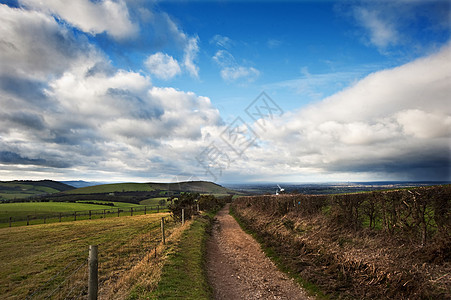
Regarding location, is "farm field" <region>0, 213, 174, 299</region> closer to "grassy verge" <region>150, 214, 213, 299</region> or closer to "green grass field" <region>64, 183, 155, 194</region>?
"grassy verge" <region>150, 214, 213, 299</region>

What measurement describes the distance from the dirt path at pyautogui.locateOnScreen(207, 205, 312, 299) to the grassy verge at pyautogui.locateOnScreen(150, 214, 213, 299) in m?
0.53

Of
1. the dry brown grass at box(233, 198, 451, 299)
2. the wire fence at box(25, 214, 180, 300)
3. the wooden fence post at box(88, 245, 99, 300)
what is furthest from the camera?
the wire fence at box(25, 214, 180, 300)

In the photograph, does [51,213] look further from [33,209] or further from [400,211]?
[400,211]

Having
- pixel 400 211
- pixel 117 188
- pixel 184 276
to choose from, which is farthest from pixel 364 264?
pixel 117 188

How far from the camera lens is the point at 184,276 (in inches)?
350

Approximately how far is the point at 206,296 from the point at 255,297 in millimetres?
1816

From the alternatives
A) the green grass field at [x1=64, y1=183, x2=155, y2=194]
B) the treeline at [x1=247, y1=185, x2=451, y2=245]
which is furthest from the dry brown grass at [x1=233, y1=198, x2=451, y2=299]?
the green grass field at [x1=64, y1=183, x2=155, y2=194]

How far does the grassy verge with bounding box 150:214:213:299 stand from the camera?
24.0 feet

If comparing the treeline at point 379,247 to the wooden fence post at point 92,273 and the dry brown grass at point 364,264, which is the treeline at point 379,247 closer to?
the dry brown grass at point 364,264

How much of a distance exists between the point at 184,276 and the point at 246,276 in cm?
284

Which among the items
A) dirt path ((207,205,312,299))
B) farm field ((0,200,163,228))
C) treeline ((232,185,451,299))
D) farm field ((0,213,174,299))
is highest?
treeline ((232,185,451,299))

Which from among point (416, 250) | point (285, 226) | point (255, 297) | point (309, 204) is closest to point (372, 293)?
point (416, 250)

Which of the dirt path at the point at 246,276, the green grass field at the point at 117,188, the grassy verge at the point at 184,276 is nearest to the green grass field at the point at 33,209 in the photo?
the grassy verge at the point at 184,276

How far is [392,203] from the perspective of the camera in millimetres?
10195
